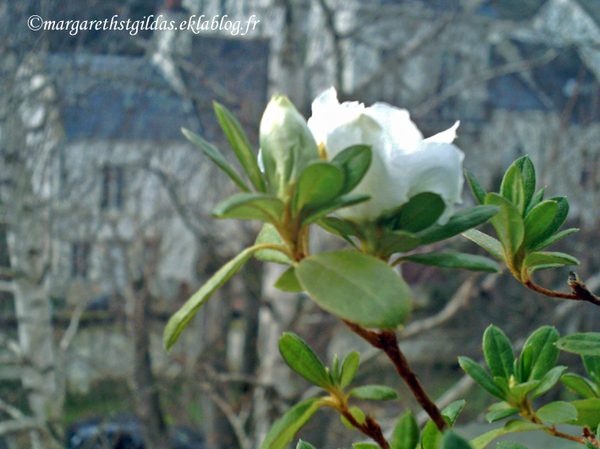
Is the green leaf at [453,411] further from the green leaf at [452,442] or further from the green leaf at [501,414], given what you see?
the green leaf at [452,442]

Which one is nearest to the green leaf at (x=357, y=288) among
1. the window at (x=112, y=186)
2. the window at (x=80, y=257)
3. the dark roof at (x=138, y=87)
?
the dark roof at (x=138, y=87)

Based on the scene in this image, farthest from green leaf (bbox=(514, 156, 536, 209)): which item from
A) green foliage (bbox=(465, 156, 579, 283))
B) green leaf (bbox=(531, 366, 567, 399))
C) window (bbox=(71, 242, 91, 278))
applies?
window (bbox=(71, 242, 91, 278))

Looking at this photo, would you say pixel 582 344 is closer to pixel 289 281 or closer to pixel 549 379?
pixel 549 379

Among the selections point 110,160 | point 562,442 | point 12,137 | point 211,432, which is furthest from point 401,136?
point 211,432

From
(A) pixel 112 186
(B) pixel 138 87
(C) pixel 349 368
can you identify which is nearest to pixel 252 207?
(C) pixel 349 368

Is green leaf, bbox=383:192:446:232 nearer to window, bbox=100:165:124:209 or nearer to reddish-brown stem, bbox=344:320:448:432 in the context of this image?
reddish-brown stem, bbox=344:320:448:432

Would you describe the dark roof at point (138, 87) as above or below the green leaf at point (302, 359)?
above
